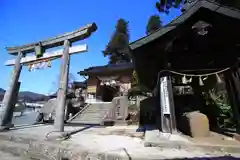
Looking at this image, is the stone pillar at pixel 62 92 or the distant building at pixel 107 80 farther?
the distant building at pixel 107 80

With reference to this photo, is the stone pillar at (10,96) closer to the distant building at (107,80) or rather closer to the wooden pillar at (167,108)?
the wooden pillar at (167,108)

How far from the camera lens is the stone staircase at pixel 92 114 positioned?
14258 mm

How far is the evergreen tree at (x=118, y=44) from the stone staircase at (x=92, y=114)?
23.0 m

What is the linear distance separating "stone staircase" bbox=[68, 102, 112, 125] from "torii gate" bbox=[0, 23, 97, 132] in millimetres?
5890

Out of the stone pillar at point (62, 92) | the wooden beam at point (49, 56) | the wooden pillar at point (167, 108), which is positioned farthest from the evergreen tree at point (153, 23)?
the wooden pillar at point (167, 108)

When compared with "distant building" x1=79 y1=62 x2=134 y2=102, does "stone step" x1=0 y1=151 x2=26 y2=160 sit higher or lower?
lower

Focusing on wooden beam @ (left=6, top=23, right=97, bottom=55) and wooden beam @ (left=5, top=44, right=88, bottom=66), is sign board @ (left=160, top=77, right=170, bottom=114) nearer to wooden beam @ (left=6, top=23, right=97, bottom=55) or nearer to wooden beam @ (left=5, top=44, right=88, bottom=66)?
wooden beam @ (left=5, top=44, right=88, bottom=66)

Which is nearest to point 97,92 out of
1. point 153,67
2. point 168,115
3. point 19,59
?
point 19,59

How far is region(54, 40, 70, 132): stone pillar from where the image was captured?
700 centimetres

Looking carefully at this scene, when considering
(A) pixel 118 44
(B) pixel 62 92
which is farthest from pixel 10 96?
(A) pixel 118 44

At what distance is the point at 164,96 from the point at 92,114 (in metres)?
10.5

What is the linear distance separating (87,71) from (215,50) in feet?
69.6

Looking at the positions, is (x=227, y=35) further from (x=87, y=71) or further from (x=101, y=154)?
(x=87, y=71)

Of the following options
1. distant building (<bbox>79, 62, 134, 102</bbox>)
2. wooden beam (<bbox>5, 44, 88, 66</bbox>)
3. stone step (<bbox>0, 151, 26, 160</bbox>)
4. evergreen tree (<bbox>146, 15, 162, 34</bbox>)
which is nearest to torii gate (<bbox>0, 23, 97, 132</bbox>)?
wooden beam (<bbox>5, 44, 88, 66</bbox>)
